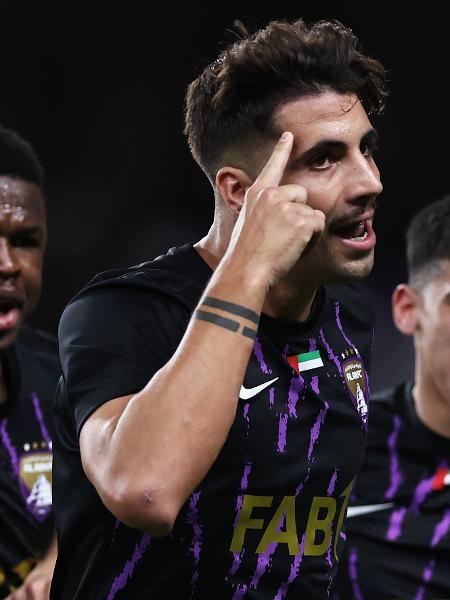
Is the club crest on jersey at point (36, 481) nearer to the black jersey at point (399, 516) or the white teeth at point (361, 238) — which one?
the black jersey at point (399, 516)

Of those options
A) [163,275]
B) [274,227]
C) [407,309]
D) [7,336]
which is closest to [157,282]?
[163,275]

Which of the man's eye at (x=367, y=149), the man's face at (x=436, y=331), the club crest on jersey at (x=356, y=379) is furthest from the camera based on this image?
the man's face at (x=436, y=331)

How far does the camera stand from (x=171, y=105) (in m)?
7.46

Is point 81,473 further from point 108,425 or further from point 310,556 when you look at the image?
point 310,556

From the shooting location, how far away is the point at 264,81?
257 cm

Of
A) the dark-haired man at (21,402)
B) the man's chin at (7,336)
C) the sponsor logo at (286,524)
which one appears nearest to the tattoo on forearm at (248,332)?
the sponsor logo at (286,524)

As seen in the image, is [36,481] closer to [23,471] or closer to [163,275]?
[23,471]

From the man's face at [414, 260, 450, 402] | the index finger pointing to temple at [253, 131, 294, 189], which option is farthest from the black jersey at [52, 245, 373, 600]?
the man's face at [414, 260, 450, 402]

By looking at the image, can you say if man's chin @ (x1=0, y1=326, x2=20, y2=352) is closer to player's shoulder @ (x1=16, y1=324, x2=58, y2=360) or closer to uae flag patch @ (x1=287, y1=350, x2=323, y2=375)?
player's shoulder @ (x1=16, y1=324, x2=58, y2=360)

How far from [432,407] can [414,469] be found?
0.81ft

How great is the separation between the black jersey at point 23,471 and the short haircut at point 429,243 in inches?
59.4

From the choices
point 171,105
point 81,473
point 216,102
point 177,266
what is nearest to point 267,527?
point 81,473

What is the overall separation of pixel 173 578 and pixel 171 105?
5.57 m

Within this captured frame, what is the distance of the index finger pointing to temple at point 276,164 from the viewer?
7.46ft
